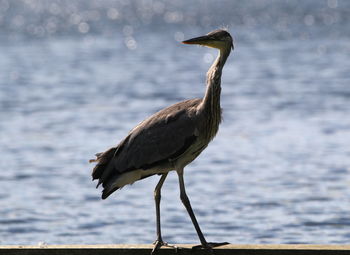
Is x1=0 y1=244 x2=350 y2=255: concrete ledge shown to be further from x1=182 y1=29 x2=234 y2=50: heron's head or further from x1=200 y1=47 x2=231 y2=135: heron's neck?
x1=182 y1=29 x2=234 y2=50: heron's head

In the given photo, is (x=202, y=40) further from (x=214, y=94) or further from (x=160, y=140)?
(x=160, y=140)

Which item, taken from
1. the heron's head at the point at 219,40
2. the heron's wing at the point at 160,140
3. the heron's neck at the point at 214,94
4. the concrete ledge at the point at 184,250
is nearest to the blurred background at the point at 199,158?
the heron's head at the point at 219,40

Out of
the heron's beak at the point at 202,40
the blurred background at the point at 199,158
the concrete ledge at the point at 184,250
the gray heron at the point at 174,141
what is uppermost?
the blurred background at the point at 199,158

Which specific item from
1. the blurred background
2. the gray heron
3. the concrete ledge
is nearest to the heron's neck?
the gray heron

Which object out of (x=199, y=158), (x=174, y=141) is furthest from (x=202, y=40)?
(x=199, y=158)

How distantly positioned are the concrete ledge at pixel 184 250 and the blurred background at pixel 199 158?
2047 mm

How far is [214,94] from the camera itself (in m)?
6.91

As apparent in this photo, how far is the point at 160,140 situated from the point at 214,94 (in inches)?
21.7

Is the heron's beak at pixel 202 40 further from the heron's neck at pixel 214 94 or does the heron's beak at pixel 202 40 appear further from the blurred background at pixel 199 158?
the blurred background at pixel 199 158

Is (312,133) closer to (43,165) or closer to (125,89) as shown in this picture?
(43,165)

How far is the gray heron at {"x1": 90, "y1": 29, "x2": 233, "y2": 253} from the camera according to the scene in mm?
6918

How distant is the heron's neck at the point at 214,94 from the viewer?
22.7 feet

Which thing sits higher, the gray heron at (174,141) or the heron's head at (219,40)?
the heron's head at (219,40)

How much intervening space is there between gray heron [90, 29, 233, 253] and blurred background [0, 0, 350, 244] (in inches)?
23.1
